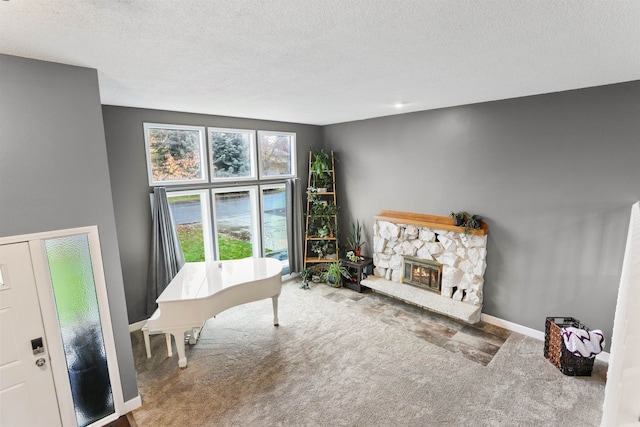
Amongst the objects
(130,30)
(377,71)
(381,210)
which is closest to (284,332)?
(381,210)

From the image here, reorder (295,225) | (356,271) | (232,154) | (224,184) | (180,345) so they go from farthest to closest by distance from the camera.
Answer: (295,225) < (356,271) < (232,154) < (224,184) < (180,345)

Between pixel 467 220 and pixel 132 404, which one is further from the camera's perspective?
pixel 467 220

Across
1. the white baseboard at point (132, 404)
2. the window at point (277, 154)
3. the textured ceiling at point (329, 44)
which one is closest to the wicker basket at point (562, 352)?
the textured ceiling at point (329, 44)

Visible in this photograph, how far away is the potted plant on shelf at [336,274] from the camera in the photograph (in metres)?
5.71

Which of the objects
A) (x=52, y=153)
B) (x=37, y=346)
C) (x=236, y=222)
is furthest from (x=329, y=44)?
(x=236, y=222)

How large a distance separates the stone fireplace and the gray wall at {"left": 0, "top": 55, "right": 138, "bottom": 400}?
402 centimetres

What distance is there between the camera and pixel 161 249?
4336 mm

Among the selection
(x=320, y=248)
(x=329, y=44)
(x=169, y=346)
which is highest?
(x=329, y=44)

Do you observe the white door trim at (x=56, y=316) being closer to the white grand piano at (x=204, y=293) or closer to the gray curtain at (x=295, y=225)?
the white grand piano at (x=204, y=293)

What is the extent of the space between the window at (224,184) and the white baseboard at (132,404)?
2.22 metres

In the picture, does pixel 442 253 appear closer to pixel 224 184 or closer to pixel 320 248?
pixel 320 248

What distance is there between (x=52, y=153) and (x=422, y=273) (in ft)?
15.8

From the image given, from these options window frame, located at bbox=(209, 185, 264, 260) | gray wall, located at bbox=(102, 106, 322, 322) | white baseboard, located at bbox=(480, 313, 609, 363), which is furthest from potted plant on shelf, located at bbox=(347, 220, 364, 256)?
gray wall, located at bbox=(102, 106, 322, 322)

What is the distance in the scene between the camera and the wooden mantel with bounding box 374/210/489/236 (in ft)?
14.1
